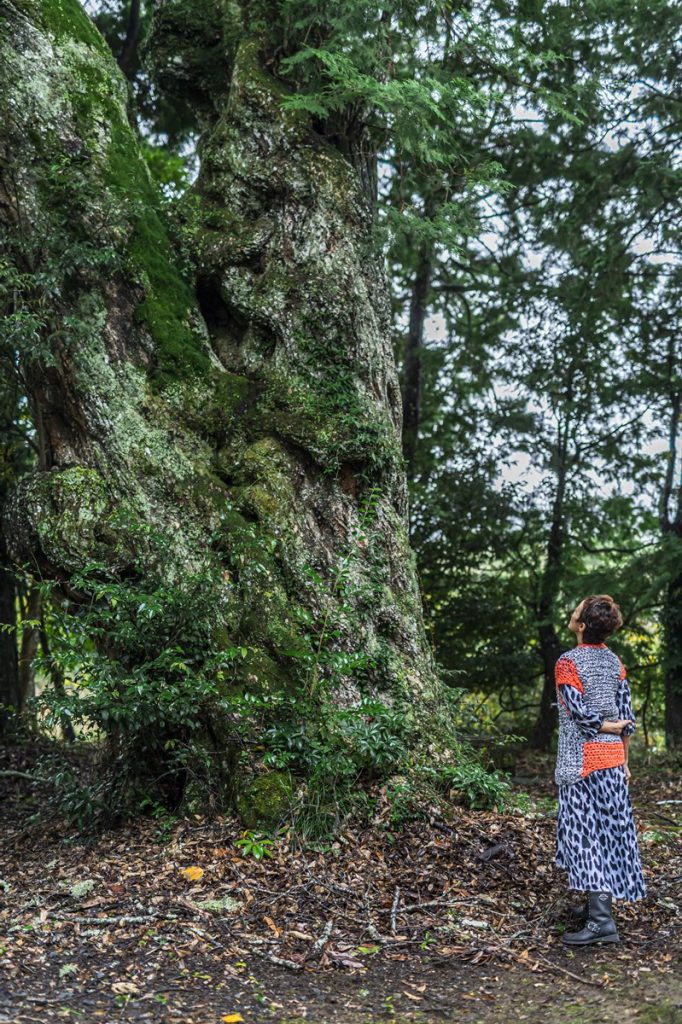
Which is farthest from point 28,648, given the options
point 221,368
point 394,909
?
point 394,909

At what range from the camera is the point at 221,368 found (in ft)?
25.2

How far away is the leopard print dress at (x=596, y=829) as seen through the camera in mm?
5027

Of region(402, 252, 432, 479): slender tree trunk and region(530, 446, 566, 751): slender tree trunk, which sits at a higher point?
region(402, 252, 432, 479): slender tree trunk

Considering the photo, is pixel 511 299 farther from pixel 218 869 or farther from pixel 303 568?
pixel 218 869

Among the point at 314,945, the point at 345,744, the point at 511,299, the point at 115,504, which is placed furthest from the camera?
the point at 511,299

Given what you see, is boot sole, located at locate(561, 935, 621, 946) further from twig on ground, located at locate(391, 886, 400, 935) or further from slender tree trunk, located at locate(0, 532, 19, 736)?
slender tree trunk, located at locate(0, 532, 19, 736)

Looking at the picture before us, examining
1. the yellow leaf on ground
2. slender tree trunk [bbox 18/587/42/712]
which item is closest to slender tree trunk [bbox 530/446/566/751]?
slender tree trunk [bbox 18/587/42/712]

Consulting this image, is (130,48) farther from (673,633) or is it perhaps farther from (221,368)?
(673,633)

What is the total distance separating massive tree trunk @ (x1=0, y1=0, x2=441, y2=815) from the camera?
6.69 m

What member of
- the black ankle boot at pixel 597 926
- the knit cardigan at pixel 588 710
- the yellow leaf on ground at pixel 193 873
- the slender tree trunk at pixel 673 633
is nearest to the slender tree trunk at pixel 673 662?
the slender tree trunk at pixel 673 633

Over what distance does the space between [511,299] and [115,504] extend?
9.20m

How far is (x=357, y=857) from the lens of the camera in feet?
18.5

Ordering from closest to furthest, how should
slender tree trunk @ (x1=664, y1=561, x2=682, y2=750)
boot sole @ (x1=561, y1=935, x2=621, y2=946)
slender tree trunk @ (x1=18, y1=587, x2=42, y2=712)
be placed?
boot sole @ (x1=561, y1=935, x2=621, y2=946)
slender tree trunk @ (x1=18, y1=587, x2=42, y2=712)
slender tree trunk @ (x1=664, y1=561, x2=682, y2=750)

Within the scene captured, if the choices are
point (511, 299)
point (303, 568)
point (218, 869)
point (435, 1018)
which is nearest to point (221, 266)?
point (303, 568)
